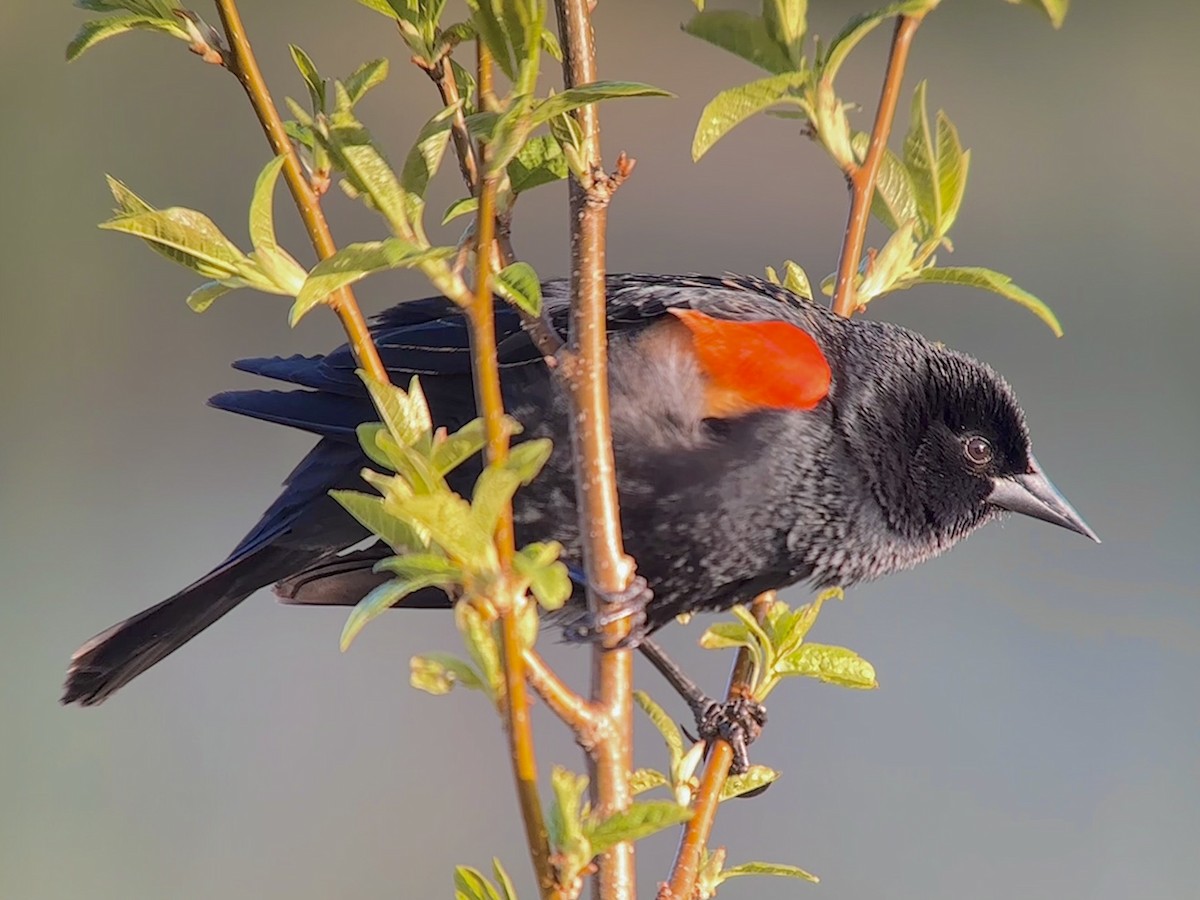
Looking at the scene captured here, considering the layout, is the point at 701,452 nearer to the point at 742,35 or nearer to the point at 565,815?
the point at 742,35

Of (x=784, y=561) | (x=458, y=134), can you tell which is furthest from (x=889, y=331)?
(x=458, y=134)

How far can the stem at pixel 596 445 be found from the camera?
442mm

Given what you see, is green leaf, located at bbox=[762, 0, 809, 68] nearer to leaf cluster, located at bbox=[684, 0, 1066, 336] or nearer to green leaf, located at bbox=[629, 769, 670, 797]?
leaf cluster, located at bbox=[684, 0, 1066, 336]

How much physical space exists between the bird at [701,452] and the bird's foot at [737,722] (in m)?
0.08

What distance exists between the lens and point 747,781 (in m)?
0.68

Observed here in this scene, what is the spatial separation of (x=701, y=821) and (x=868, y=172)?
1.15 feet

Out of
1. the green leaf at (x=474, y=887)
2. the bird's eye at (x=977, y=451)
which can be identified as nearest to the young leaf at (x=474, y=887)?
the green leaf at (x=474, y=887)

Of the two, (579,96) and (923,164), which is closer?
(579,96)

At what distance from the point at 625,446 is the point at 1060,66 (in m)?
1.50

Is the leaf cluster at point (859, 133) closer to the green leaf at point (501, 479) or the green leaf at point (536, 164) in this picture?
the green leaf at point (536, 164)

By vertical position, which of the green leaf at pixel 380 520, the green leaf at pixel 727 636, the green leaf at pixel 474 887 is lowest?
the green leaf at pixel 727 636

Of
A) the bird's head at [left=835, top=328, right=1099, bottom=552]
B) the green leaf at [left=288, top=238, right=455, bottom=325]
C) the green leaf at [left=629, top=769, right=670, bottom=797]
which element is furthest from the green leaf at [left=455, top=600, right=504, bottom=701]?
the bird's head at [left=835, top=328, right=1099, bottom=552]

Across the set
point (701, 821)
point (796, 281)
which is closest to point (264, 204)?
point (701, 821)

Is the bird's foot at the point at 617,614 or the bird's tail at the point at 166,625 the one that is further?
the bird's tail at the point at 166,625
